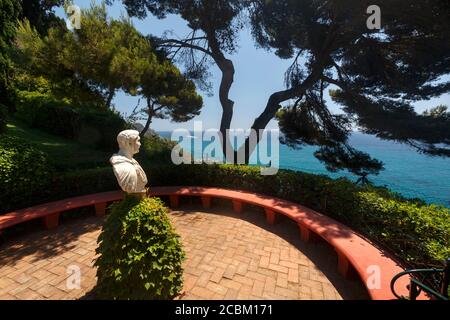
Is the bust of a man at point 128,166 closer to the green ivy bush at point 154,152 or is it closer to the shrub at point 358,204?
the shrub at point 358,204

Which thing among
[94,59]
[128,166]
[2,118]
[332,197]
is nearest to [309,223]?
[332,197]

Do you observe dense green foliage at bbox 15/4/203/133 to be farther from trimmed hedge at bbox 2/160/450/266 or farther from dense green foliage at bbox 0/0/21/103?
trimmed hedge at bbox 2/160/450/266

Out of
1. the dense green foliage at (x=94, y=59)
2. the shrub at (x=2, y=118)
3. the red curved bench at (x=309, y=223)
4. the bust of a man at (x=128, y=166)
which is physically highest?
the dense green foliage at (x=94, y=59)

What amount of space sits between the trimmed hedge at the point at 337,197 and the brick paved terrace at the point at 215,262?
2.76ft

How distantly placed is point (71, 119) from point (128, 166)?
14177mm

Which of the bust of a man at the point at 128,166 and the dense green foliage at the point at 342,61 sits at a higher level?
the dense green foliage at the point at 342,61

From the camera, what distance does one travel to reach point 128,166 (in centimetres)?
273

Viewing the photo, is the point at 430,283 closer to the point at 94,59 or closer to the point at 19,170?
the point at 19,170

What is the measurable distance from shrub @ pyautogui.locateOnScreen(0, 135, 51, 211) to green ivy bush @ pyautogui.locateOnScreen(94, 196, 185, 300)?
13.4 ft

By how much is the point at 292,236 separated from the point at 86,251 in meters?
4.52

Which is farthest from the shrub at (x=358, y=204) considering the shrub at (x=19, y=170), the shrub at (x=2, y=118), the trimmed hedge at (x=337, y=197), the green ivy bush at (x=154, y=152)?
the shrub at (x=2, y=118)

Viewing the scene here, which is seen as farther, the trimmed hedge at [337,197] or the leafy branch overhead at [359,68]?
the leafy branch overhead at [359,68]

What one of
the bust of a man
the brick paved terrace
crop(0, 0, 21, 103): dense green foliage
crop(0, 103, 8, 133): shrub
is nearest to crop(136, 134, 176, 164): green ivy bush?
crop(0, 103, 8, 133): shrub

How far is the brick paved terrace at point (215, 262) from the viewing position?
3.29 metres
